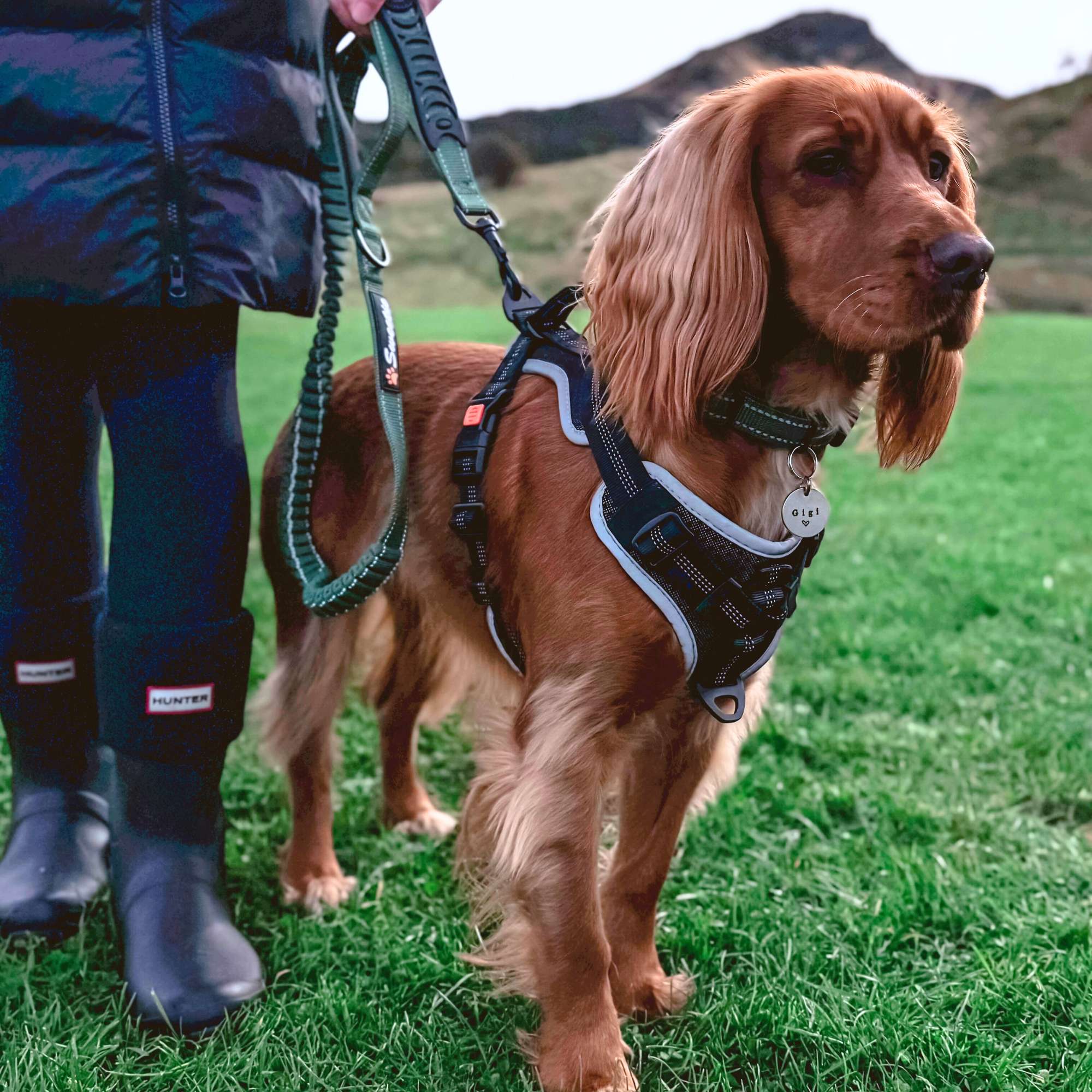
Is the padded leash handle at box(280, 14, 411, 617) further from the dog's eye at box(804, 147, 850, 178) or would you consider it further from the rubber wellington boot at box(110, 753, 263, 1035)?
the dog's eye at box(804, 147, 850, 178)

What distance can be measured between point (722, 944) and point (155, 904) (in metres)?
1.20

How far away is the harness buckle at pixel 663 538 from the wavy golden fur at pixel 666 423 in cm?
7

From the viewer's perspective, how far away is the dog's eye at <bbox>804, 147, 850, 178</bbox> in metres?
1.90

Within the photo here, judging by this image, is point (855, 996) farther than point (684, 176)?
Yes

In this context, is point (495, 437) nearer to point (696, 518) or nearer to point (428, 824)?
point (696, 518)

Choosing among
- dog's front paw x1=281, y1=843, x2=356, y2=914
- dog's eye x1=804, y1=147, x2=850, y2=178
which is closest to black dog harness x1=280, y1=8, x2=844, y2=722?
dog's eye x1=804, y1=147, x2=850, y2=178

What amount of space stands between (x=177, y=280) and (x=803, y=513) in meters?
1.16

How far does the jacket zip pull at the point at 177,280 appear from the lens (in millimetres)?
1947

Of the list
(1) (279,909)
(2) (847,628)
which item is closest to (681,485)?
(1) (279,909)

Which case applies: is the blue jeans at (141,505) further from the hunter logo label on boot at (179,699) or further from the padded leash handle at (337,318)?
the padded leash handle at (337,318)

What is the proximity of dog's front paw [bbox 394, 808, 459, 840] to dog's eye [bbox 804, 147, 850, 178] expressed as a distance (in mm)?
1915

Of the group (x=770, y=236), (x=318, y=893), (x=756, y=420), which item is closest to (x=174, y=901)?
(x=318, y=893)

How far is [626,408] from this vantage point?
1.95m

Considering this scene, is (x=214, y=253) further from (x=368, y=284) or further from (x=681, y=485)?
(x=681, y=485)
